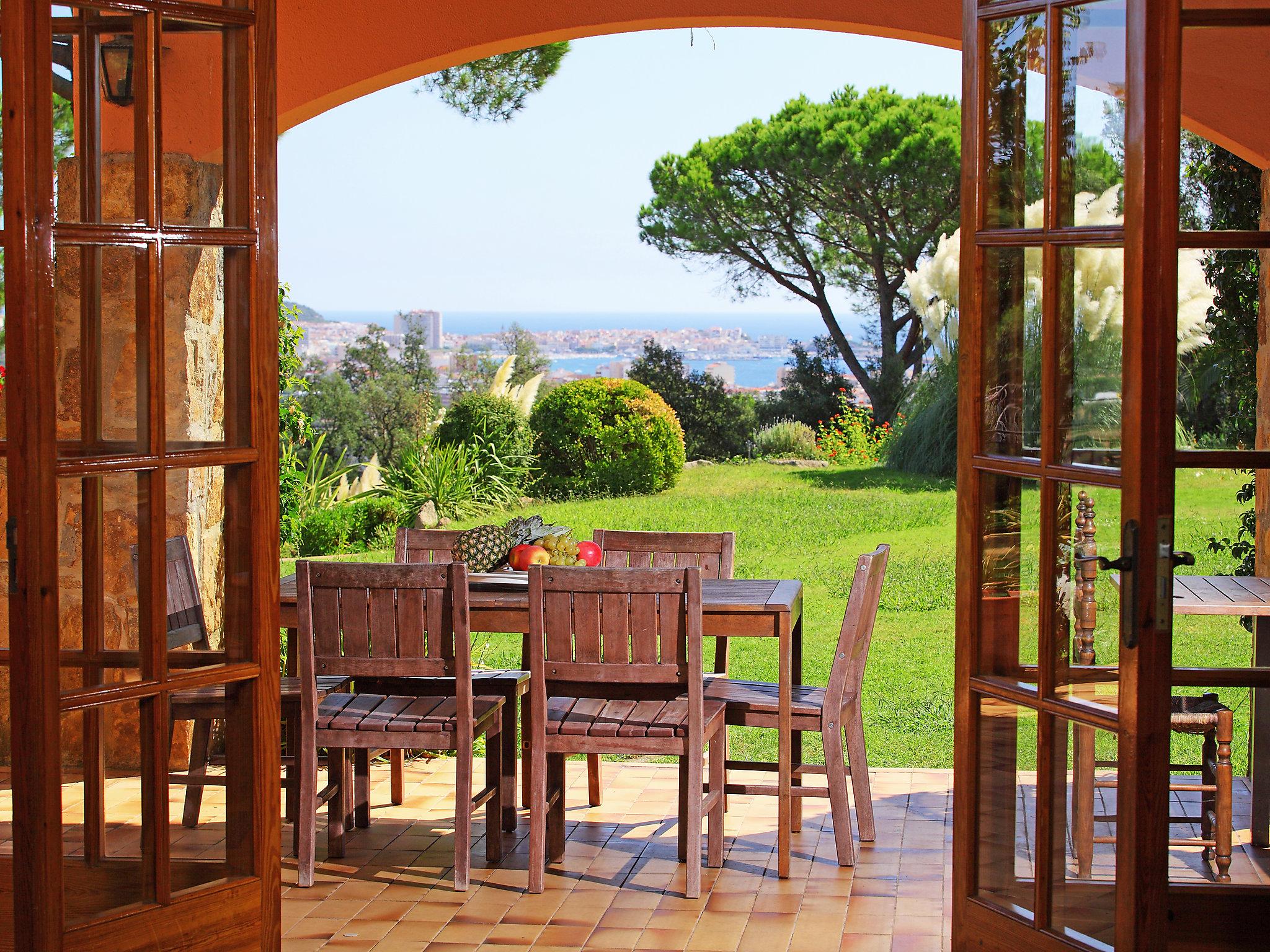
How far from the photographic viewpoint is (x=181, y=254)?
9.30 ft

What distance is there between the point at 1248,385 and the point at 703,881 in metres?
2.00

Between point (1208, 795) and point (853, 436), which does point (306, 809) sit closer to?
point (1208, 795)

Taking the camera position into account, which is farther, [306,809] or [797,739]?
[797,739]

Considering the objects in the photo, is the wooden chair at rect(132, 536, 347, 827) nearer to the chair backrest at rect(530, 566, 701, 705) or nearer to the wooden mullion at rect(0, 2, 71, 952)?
the wooden mullion at rect(0, 2, 71, 952)

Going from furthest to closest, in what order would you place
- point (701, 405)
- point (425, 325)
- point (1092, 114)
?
point (425, 325), point (701, 405), point (1092, 114)

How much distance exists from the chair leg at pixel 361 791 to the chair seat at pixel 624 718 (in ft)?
2.42

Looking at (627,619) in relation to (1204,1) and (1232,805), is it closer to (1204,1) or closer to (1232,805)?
(1232,805)

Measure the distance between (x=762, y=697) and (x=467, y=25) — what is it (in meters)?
2.55

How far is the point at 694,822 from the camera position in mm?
3656

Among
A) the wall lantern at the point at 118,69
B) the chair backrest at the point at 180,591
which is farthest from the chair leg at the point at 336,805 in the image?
the wall lantern at the point at 118,69

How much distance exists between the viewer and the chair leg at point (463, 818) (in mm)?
3773

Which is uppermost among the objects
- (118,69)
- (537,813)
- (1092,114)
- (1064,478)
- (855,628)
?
(118,69)

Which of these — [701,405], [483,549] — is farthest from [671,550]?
[701,405]

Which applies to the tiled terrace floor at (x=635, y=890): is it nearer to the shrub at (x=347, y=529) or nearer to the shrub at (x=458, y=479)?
the shrub at (x=347, y=529)
